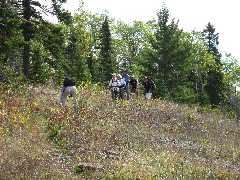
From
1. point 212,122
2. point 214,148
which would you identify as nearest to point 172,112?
point 212,122

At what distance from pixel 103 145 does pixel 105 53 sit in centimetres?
3981

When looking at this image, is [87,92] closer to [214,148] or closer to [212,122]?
[212,122]

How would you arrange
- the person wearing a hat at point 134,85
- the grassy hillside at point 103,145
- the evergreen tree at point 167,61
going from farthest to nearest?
the evergreen tree at point 167,61
the person wearing a hat at point 134,85
the grassy hillside at point 103,145

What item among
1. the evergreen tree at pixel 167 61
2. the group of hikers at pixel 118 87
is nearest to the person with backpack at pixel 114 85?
the group of hikers at pixel 118 87

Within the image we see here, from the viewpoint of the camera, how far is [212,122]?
22094 millimetres

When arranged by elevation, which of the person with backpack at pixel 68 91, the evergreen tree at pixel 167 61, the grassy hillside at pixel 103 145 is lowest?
the grassy hillside at pixel 103 145

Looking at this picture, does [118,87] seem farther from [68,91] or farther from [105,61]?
[105,61]

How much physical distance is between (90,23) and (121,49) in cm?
730

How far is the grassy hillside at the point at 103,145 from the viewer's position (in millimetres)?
8812

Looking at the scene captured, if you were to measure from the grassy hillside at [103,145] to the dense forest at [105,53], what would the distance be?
4289mm

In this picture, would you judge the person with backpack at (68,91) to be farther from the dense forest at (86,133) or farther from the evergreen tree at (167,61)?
the evergreen tree at (167,61)

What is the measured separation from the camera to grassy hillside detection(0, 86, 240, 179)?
881 cm

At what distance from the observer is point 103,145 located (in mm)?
11406

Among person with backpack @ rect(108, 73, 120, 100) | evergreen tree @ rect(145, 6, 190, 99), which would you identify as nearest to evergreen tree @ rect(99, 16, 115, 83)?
evergreen tree @ rect(145, 6, 190, 99)
